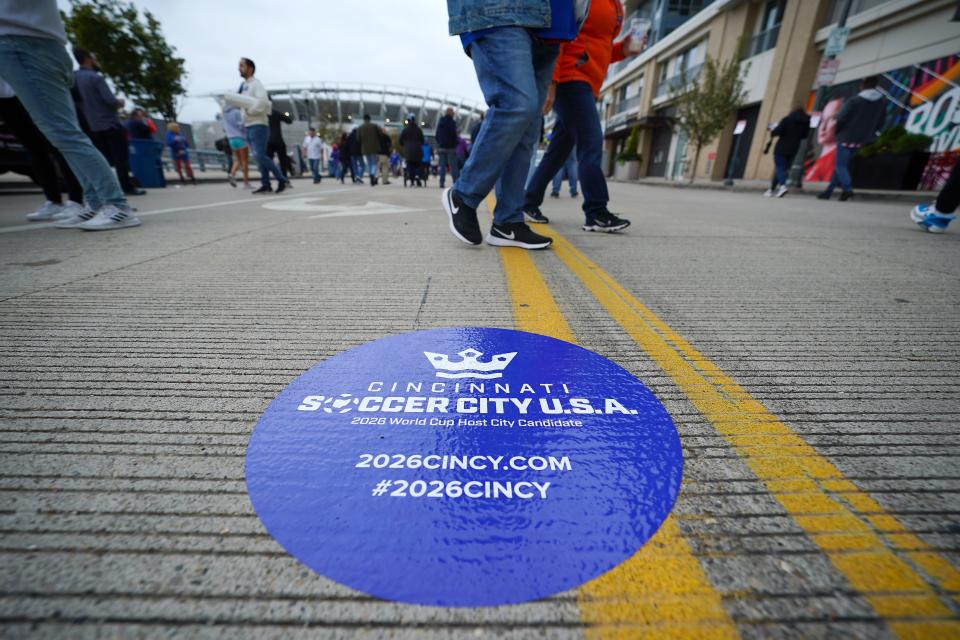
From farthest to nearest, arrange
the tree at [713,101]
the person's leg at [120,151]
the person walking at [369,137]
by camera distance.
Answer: the tree at [713,101] < the person walking at [369,137] < the person's leg at [120,151]

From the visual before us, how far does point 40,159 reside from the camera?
14.8ft

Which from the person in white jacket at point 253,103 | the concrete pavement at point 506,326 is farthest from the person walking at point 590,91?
the person in white jacket at point 253,103

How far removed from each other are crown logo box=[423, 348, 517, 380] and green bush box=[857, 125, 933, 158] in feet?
53.0

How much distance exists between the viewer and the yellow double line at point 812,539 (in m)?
0.62

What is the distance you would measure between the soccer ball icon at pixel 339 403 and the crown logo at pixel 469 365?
265 mm

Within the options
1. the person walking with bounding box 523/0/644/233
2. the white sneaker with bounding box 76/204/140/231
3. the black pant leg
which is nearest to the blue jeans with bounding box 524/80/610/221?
the person walking with bounding box 523/0/644/233

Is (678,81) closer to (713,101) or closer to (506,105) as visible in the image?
(713,101)

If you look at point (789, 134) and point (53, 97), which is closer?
point (53, 97)

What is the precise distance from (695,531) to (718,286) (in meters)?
1.96

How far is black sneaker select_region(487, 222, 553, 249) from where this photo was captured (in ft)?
10.5

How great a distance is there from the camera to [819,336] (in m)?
1.72

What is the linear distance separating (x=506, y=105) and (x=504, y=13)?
475 millimetres

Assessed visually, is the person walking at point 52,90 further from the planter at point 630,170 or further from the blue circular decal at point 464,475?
the planter at point 630,170

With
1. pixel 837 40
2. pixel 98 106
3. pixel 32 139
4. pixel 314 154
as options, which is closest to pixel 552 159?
pixel 32 139
